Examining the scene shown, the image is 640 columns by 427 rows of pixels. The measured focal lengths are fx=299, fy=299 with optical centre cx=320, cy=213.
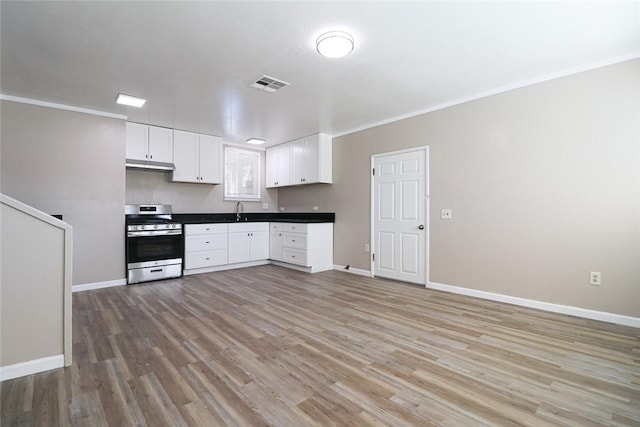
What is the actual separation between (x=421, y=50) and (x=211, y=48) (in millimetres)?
1837

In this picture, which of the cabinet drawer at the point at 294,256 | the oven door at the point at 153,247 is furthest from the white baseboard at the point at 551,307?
the oven door at the point at 153,247

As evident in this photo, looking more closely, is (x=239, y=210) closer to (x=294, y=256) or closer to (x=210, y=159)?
(x=210, y=159)

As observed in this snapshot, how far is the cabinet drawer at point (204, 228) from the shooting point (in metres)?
4.98

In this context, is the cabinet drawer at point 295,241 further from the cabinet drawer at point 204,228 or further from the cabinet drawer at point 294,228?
the cabinet drawer at point 204,228

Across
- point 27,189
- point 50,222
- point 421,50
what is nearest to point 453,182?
point 421,50

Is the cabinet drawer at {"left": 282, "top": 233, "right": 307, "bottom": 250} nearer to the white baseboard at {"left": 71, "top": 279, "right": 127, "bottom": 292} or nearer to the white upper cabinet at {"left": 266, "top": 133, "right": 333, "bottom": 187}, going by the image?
the white upper cabinet at {"left": 266, "top": 133, "right": 333, "bottom": 187}

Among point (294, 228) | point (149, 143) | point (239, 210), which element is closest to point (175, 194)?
point (149, 143)

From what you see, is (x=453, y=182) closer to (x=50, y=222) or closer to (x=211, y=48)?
(x=211, y=48)

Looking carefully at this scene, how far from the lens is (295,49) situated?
2619mm

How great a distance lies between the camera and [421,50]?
2.65 metres

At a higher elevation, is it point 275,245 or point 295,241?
point 295,241

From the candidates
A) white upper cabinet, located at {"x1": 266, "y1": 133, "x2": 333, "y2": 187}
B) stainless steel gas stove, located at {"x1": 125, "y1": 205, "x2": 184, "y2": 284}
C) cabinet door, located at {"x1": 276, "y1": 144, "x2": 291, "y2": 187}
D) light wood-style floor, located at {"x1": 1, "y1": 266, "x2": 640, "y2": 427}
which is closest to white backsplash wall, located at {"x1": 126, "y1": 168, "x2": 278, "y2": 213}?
stainless steel gas stove, located at {"x1": 125, "y1": 205, "x2": 184, "y2": 284}

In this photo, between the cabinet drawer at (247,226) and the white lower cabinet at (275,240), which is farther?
the white lower cabinet at (275,240)

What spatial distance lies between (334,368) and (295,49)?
258 cm
